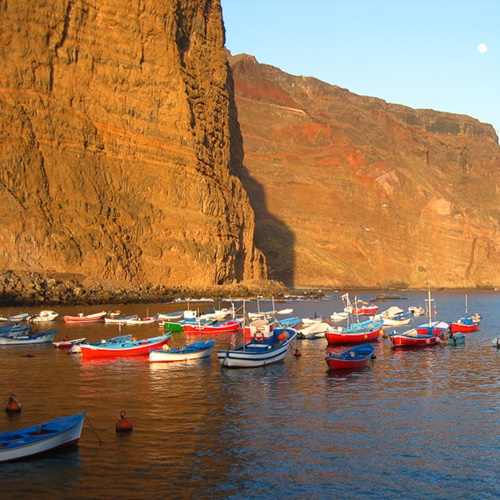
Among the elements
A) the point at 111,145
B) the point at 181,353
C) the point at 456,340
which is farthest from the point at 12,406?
the point at 111,145

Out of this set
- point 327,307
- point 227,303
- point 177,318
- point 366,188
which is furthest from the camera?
point 366,188

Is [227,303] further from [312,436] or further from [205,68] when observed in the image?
[312,436]

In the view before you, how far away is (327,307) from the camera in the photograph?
10062 centimetres

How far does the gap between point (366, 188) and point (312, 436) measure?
165691mm

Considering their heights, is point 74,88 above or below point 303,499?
above

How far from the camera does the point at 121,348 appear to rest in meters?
44.4

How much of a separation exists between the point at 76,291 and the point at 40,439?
61968mm

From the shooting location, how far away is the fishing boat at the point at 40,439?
70.6ft

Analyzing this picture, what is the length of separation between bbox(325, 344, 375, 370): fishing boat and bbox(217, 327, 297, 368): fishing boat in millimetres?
3272

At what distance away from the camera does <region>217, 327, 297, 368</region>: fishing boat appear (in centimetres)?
3934

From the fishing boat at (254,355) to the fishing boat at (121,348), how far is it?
5907mm

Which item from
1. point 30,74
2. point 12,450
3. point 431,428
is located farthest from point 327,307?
point 12,450

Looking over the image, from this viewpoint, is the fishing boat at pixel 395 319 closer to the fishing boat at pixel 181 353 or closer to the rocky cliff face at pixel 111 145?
the fishing boat at pixel 181 353

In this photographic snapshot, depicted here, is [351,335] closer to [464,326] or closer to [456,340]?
[456,340]
